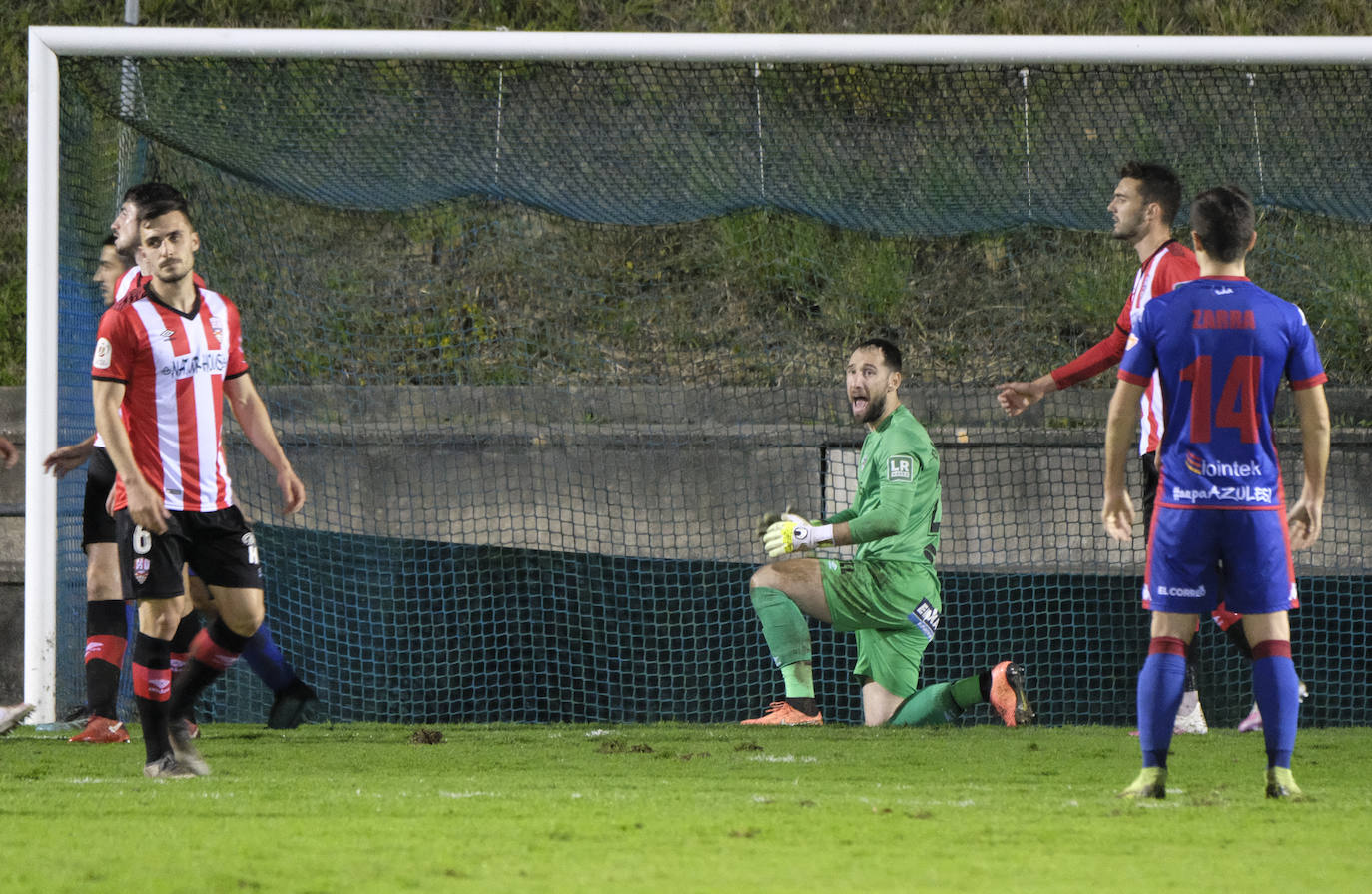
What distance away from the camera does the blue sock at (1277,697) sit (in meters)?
3.51

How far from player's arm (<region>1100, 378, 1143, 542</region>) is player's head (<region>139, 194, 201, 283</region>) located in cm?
258

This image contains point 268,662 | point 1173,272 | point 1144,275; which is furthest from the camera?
point 268,662

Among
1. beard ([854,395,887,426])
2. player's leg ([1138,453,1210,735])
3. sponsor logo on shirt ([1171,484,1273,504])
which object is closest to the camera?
sponsor logo on shirt ([1171,484,1273,504])

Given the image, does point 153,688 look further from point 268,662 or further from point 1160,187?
point 1160,187

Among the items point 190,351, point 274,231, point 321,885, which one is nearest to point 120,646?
point 190,351

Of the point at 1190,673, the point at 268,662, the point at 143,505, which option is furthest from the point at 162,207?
the point at 1190,673

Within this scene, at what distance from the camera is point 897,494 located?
18.7 feet

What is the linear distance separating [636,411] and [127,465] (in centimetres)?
466

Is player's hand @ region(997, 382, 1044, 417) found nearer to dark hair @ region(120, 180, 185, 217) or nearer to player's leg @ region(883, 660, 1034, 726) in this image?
player's leg @ region(883, 660, 1034, 726)

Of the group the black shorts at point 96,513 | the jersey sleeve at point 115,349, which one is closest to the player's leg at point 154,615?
the jersey sleeve at point 115,349

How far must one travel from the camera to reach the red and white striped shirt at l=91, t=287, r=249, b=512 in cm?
410

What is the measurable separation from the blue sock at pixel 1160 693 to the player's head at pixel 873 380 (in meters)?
2.47

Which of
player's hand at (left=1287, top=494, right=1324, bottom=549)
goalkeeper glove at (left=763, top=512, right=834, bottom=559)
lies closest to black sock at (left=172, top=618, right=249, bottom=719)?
goalkeeper glove at (left=763, top=512, right=834, bottom=559)

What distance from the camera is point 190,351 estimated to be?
421 cm
